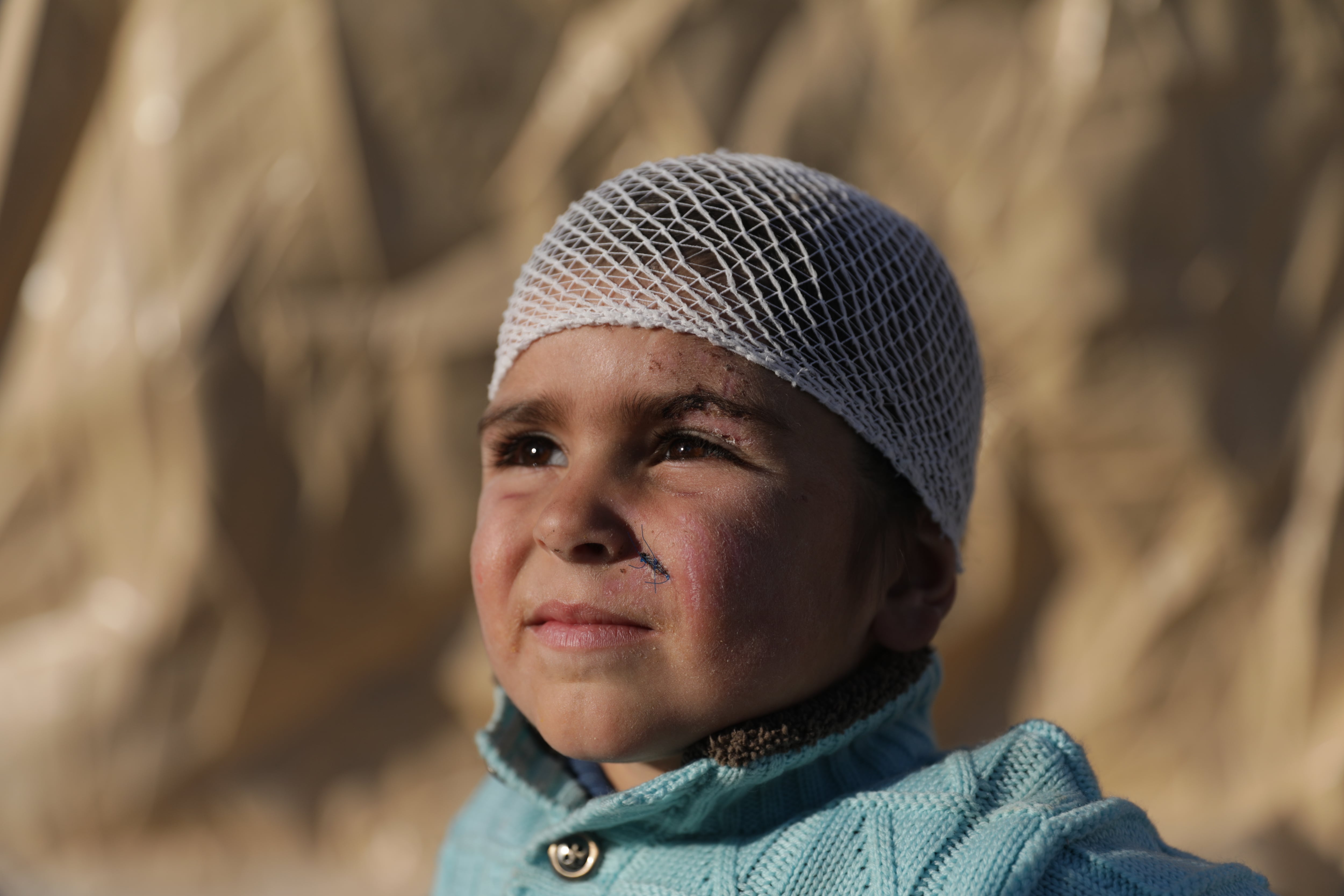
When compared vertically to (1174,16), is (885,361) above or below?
below

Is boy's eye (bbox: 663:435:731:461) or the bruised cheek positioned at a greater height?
boy's eye (bbox: 663:435:731:461)

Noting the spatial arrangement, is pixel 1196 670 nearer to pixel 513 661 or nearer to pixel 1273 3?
pixel 1273 3

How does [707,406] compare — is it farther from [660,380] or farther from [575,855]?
[575,855]

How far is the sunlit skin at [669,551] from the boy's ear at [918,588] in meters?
0.04

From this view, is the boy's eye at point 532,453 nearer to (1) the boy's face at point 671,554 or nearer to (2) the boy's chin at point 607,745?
(1) the boy's face at point 671,554

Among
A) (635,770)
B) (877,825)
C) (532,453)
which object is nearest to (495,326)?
(532,453)

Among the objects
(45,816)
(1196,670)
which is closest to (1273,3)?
(1196,670)

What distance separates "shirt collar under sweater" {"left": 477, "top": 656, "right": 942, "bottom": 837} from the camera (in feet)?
3.55

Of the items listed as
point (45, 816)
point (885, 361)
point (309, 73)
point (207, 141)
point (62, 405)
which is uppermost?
point (309, 73)

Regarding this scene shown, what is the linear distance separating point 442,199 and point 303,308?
0.39 m

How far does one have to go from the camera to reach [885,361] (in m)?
1.18

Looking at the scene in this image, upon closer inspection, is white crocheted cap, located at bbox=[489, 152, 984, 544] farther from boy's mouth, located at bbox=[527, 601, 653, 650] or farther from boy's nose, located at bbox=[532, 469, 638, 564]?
boy's mouth, located at bbox=[527, 601, 653, 650]

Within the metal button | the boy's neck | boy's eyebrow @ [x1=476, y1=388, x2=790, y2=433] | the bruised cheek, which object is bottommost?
the metal button

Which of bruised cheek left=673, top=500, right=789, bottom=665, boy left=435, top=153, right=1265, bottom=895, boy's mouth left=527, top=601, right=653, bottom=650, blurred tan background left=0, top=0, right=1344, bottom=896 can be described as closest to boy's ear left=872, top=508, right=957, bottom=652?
boy left=435, top=153, right=1265, bottom=895
